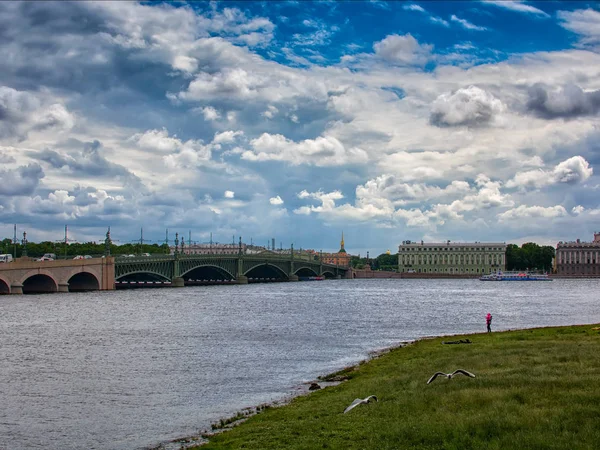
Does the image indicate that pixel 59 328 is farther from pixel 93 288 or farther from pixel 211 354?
pixel 93 288

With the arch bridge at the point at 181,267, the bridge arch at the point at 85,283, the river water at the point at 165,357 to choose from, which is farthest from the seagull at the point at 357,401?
the bridge arch at the point at 85,283

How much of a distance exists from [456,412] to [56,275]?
347ft

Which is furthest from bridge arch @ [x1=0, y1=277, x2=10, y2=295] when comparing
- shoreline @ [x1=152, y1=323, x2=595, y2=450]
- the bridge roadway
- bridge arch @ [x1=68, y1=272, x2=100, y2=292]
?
shoreline @ [x1=152, y1=323, x2=595, y2=450]

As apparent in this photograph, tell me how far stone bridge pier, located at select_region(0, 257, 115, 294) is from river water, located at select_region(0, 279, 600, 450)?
19698 mm

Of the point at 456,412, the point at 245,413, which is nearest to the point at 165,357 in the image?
the point at 245,413

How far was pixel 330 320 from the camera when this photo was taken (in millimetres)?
→ 73438

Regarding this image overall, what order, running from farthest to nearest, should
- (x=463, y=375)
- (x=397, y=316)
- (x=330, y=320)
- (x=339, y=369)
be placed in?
1. (x=397, y=316)
2. (x=330, y=320)
3. (x=339, y=369)
4. (x=463, y=375)

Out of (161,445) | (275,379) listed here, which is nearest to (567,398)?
(161,445)

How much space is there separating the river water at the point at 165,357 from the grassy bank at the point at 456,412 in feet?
13.5

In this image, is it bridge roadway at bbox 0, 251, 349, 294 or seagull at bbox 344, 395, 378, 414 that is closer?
seagull at bbox 344, 395, 378, 414

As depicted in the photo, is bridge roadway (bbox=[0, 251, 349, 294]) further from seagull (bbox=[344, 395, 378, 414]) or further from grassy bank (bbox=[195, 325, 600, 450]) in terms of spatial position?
seagull (bbox=[344, 395, 378, 414])

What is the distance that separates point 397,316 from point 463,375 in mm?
53811

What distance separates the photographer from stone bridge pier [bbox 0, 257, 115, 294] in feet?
351

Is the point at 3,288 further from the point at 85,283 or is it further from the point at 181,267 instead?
the point at 181,267
